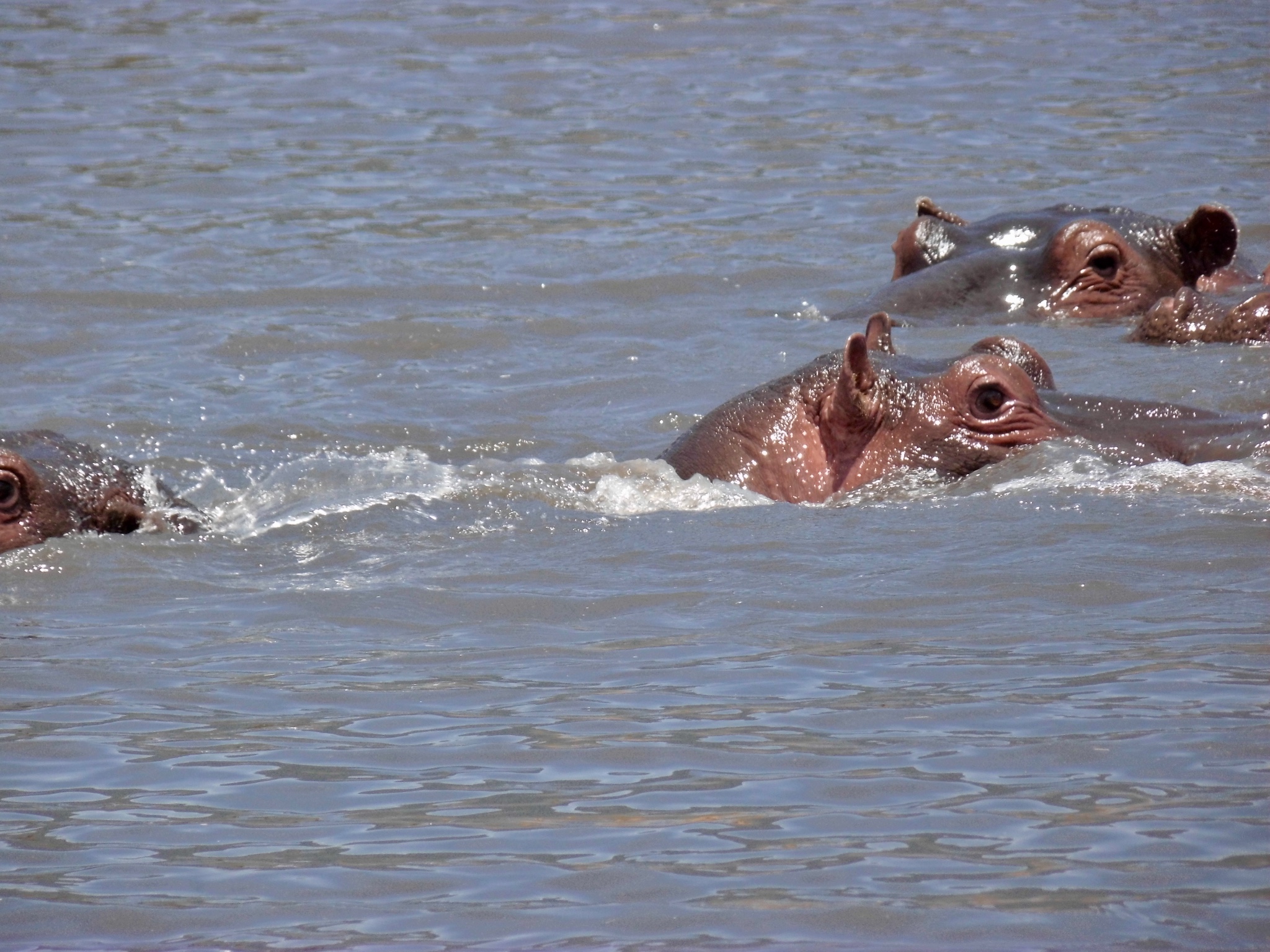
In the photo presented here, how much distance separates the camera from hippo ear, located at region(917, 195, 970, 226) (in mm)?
12336

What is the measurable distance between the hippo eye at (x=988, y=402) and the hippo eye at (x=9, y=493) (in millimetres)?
3384

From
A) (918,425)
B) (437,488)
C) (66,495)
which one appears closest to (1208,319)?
(918,425)

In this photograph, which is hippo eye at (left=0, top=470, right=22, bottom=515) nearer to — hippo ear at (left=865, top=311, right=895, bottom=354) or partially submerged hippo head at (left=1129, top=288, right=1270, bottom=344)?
hippo ear at (left=865, top=311, right=895, bottom=354)

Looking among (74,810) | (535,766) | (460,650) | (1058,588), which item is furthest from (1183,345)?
(74,810)

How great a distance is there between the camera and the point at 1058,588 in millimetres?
6211

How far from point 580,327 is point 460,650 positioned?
6406 mm

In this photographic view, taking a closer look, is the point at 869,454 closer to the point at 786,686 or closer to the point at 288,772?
the point at 786,686

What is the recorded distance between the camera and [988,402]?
7512 millimetres

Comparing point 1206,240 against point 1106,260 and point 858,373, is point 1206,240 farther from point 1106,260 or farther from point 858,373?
point 858,373

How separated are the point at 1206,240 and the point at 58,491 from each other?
21.4ft

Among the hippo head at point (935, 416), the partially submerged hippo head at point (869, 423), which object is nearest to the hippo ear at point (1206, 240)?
the partially submerged hippo head at point (869, 423)

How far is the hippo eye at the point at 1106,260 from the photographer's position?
37.1ft

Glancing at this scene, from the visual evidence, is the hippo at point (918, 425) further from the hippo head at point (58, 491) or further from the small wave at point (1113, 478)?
the hippo head at point (58, 491)

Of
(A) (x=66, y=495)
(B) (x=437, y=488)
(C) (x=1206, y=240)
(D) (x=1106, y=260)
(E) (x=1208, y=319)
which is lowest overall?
(B) (x=437, y=488)
